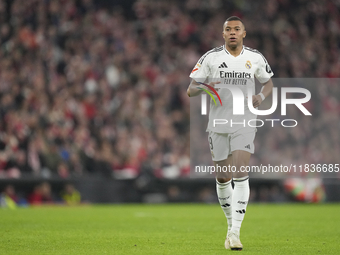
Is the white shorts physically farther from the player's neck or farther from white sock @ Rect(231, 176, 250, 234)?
the player's neck

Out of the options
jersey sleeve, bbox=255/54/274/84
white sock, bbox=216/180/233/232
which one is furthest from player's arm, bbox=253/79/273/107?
white sock, bbox=216/180/233/232

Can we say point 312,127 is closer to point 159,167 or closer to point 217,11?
point 159,167

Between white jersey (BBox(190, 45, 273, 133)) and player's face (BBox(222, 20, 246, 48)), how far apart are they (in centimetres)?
19

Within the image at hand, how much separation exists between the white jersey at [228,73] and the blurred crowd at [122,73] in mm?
8959

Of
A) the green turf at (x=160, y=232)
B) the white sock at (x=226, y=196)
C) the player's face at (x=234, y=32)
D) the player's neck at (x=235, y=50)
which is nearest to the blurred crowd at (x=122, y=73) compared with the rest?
the green turf at (x=160, y=232)

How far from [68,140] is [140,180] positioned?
2.27 meters

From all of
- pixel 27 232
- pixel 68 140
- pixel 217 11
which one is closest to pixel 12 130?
pixel 68 140

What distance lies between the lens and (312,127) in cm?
1775

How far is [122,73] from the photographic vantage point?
19438 millimetres

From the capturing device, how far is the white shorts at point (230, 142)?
7.09 meters

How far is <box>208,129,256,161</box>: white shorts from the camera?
7.09 metres

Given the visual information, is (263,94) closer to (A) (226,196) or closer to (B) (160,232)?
(A) (226,196)

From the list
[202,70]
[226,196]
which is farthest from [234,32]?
[226,196]

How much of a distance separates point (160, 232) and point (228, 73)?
2996 millimetres
